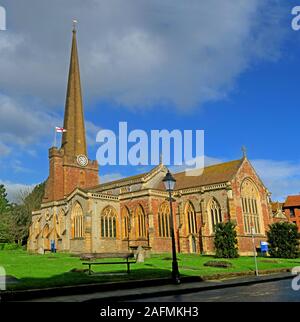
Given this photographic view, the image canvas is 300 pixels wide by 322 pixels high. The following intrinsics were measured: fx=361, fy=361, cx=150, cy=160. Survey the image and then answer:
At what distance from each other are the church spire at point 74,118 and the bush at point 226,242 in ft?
103

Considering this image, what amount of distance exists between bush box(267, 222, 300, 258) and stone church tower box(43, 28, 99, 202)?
29.9 meters

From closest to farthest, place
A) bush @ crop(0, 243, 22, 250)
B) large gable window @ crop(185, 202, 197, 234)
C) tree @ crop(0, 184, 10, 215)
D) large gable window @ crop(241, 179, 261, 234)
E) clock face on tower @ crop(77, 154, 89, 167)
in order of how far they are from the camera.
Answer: large gable window @ crop(241, 179, 261, 234)
large gable window @ crop(185, 202, 197, 234)
bush @ crop(0, 243, 22, 250)
clock face on tower @ crop(77, 154, 89, 167)
tree @ crop(0, 184, 10, 215)

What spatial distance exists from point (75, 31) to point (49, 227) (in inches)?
1470

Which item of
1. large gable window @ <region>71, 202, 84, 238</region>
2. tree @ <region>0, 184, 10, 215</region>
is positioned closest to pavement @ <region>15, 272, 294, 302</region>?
large gable window @ <region>71, 202, 84, 238</region>

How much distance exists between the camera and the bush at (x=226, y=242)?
3350 cm

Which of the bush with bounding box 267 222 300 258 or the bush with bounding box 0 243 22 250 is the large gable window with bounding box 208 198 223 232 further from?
the bush with bounding box 0 243 22 250

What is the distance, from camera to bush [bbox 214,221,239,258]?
3350cm

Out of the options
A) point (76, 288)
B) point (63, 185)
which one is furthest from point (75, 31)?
point (76, 288)

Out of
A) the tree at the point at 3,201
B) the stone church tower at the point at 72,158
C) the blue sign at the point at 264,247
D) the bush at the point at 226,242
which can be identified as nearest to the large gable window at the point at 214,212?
the blue sign at the point at 264,247

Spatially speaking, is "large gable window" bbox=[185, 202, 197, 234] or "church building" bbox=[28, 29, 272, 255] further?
"large gable window" bbox=[185, 202, 197, 234]

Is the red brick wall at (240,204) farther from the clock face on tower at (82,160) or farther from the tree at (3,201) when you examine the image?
the tree at (3,201)

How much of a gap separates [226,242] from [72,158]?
Answer: 31.7m
